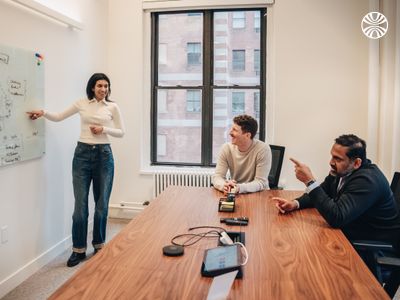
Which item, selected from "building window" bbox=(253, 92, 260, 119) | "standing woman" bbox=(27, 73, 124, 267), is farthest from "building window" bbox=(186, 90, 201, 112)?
"standing woman" bbox=(27, 73, 124, 267)

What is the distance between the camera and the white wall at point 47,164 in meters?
2.66

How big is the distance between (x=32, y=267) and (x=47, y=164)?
0.82 meters

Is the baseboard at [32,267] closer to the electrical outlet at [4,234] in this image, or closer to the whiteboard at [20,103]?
the electrical outlet at [4,234]

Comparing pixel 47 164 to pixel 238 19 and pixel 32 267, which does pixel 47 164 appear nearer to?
pixel 32 267

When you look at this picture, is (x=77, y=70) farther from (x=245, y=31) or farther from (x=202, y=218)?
(x=202, y=218)

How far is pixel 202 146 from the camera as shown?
14.4 feet

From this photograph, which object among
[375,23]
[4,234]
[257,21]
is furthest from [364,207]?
[257,21]

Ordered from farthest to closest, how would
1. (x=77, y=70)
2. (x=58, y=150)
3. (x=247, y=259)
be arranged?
(x=77, y=70), (x=58, y=150), (x=247, y=259)

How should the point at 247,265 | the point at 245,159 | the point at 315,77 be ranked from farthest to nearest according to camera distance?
the point at 315,77 → the point at 245,159 → the point at 247,265

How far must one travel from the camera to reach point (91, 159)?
315cm

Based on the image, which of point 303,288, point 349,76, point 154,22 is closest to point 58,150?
point 154,22

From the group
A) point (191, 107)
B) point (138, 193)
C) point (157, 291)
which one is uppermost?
point (191, 107)

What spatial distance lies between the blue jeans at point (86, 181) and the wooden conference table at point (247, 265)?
130cm

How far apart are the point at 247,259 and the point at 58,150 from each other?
2385 mm
